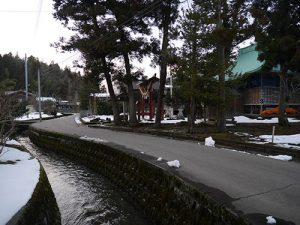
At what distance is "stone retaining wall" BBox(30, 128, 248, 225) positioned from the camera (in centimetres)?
581

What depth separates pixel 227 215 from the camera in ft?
16.8

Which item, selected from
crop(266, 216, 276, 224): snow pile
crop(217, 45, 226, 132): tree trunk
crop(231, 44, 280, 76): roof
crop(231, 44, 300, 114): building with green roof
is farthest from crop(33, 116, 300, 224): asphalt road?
crop(231, 44, 280, 76): roof

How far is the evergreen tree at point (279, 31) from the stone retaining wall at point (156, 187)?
6.96 m

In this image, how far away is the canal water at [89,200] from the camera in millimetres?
8688

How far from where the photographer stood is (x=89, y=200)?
10.5m

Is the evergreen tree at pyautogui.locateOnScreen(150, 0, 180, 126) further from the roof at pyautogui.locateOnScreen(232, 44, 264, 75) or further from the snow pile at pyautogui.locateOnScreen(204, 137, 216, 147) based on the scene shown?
the roof at pyautogui.locateOnScreen(232, 44, 264, 75)

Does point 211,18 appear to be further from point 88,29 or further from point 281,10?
point 88,29

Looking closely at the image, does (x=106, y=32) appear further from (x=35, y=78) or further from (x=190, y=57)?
(x=35, y=78)

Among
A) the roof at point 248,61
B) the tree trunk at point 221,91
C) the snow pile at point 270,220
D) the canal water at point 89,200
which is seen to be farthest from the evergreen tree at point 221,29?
the roof at point 248,61

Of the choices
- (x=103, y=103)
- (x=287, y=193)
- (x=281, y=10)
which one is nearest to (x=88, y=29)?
(x=281, y=10)

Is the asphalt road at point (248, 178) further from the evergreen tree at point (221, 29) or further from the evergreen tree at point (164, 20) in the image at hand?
the evergreen tree at point (164, 20)

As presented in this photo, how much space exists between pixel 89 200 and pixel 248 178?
5317mm

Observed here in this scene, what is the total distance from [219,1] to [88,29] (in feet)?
32.3

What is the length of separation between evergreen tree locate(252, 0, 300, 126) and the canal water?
26.4ft
